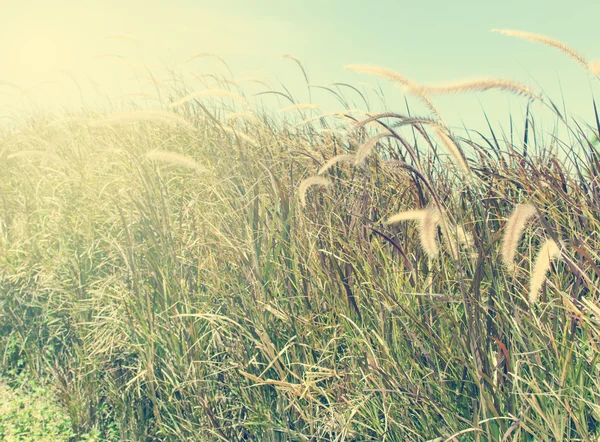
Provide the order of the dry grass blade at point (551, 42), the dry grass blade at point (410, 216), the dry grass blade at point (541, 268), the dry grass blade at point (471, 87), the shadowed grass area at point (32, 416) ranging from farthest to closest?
1. the shadowed grass area at point (32, 416)
2. the dry grass blade at point (551, 42)
3. the dry grass blade at point (471, 87)
4. the dry grass blade at point (410, 216)
5. the dry grass blade at point (541, 268)

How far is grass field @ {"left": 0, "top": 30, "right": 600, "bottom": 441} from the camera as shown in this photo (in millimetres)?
1758

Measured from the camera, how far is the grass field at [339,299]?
1758 mm

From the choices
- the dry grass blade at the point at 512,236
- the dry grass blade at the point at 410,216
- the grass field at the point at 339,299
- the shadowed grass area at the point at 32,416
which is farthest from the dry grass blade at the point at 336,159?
the shadowed grass area at the point at 32,416

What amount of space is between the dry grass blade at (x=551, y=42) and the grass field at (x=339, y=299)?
22 cm

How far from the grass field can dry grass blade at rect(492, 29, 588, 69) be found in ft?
0.71

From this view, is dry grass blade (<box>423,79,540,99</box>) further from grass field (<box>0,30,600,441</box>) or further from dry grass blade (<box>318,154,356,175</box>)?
dry grass blade (<box>318,154,356,175</box>)

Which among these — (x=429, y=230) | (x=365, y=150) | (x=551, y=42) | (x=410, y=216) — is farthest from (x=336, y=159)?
(x=551, y=42)

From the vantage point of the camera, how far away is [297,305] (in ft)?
7.70

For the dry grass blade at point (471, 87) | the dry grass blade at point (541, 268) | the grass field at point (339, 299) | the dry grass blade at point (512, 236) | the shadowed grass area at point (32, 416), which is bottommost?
the shadowed grass area at point (32, 416)

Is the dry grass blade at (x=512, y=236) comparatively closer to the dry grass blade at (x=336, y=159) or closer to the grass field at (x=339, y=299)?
the grass field at (x=339, y=299)

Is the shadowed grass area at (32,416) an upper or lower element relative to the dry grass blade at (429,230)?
lower

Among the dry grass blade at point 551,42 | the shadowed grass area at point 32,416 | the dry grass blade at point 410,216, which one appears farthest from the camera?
the shadowed grass area at point 32,416

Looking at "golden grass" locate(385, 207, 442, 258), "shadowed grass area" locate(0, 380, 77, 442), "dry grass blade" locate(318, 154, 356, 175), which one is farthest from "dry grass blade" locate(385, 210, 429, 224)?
"shadowed grass area" locate(0, 380, 77, 442)

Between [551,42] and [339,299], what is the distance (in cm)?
116
